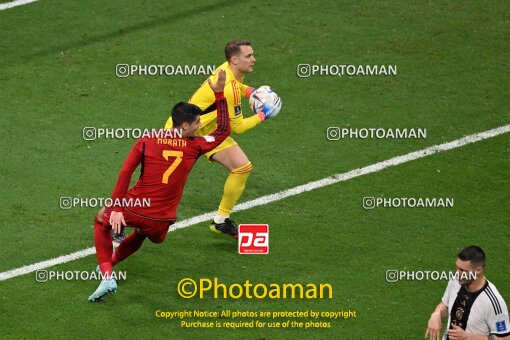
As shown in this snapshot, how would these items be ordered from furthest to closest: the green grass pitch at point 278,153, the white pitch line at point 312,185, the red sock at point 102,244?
the white pitch line at point 312,185
the green grass pitch at point 278,153
the red sock at point 102,244

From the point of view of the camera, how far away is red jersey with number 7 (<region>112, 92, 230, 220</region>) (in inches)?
497

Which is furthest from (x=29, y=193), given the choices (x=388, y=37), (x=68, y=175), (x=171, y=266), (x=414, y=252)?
(x=388, y=37)

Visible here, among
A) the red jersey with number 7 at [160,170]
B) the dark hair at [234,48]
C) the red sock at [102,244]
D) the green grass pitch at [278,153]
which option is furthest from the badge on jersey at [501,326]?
the dark hair at [234,48]

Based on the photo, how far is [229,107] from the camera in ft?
45.9

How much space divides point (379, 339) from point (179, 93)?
594cm

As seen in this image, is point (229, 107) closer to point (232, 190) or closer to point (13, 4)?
point (232, 190)

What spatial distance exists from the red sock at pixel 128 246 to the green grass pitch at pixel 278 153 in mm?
301

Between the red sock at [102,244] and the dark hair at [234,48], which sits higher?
the dark hair at [234,48]

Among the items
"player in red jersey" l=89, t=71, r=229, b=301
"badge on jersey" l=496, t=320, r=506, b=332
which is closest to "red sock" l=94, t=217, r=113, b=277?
"player in red jersey" l=89, t=71, r=229, b=301

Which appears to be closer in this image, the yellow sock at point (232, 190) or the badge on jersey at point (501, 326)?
the badge on jersey at point (501, 326)

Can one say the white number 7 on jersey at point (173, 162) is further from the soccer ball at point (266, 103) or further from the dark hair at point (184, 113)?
the soccer ball at point (266, 103)

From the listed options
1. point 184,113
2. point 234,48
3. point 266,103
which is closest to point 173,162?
point 184,113

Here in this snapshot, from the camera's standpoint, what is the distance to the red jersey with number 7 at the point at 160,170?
41.4 ft

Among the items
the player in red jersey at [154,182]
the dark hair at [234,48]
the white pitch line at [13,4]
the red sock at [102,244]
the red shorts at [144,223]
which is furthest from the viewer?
the white pitch line at [13,4]
